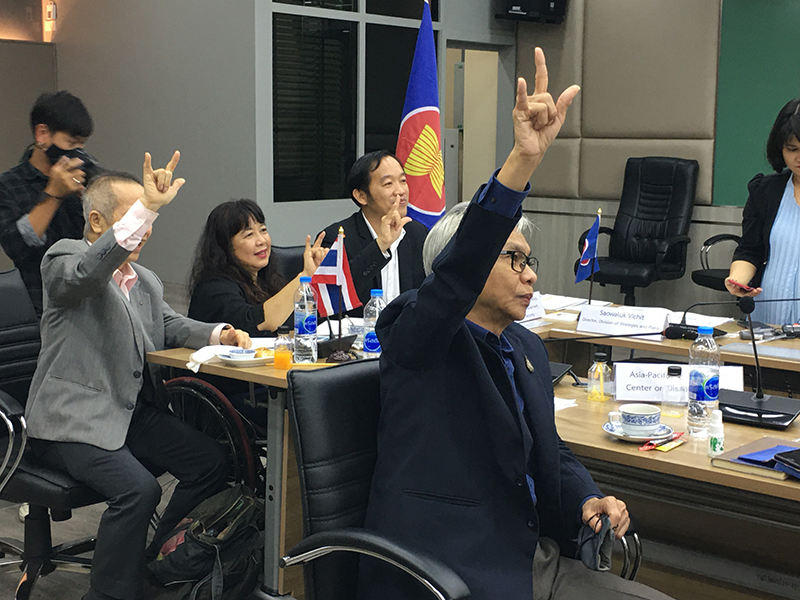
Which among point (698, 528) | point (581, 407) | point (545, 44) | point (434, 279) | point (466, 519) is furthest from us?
point (545, 44)

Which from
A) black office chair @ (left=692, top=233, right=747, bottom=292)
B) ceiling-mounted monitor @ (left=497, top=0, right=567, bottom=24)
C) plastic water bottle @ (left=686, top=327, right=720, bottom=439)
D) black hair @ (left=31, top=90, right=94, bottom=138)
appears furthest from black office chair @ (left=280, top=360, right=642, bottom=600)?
ceiling-mounted monitor @ (left=497, top=0, right=567, bottom=24)

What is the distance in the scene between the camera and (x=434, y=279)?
1477 mm

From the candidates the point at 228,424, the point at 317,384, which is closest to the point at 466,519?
the point at 317,384

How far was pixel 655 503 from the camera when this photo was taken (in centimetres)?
261

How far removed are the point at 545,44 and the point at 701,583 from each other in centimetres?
568

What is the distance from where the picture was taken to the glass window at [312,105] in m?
5.87

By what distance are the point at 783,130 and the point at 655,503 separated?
4.52 ft

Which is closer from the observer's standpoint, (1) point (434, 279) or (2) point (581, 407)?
(1) point (434, 279)

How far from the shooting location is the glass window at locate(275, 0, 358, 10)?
5844mm

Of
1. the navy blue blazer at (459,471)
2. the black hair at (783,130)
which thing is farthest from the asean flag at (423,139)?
the navy blue blazer at (459,471)

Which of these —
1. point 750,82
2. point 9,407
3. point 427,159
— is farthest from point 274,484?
point 750,82

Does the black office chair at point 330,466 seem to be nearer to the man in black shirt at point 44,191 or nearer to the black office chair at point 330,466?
the black office chair at point 330,466

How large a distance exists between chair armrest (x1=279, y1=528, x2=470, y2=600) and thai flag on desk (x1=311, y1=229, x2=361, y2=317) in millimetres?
1369

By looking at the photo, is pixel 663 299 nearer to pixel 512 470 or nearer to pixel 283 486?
pixel 283 486
